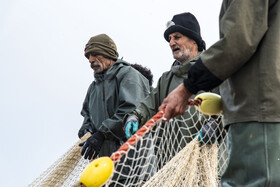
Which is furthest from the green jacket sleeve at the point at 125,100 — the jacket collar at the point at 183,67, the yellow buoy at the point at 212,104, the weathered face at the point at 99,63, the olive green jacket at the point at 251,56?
the olive green jacket at the point at 251,56

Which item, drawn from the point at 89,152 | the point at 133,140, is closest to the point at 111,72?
the point at 89,152

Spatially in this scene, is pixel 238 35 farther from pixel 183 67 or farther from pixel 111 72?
pixel 111 72

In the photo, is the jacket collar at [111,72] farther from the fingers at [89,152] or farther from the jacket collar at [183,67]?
the jacket collar at [183,67]

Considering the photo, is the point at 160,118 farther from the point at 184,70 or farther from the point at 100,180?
the point at 184,70

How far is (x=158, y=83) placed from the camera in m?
3.92

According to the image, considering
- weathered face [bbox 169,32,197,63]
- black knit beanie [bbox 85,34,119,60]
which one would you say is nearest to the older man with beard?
weathered face [bbox 169,32,197,63]

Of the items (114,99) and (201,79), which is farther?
(114,99)

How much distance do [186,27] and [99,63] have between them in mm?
1072

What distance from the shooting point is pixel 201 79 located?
1.94m

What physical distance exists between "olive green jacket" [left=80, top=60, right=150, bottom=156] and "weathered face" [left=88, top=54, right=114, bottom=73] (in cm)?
8

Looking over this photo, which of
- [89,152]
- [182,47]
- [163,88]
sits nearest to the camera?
[163,88]

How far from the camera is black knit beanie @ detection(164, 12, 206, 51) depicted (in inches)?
163

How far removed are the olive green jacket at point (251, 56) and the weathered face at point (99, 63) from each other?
118 inches

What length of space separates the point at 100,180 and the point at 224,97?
61 cm
